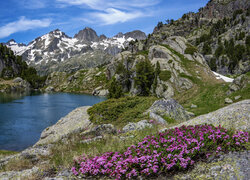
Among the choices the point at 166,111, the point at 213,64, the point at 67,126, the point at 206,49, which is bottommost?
the point at 67,126

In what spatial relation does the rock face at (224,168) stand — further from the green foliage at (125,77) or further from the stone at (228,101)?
the green foliage at (125,77)

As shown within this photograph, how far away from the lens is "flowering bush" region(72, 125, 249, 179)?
6.80m

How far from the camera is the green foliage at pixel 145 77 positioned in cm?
7294

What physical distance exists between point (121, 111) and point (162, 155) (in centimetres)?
1699

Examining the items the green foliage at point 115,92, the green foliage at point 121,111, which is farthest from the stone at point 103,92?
the green foliage at point 121,111

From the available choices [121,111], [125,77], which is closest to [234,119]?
[121,111]

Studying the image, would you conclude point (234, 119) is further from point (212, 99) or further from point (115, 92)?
point (115, 92)

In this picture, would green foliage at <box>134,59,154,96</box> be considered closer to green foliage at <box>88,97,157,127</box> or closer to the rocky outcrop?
the rocky outcrop

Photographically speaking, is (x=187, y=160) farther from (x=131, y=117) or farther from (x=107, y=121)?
(x=107, y=121)

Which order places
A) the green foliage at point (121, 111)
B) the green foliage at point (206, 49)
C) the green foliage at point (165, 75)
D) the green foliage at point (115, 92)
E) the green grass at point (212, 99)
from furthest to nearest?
the green foliage at point (206, 49) → the green foliage at point (165, 75) → the green foliage at point (115, 92) → the green grass at point (212, 99) → the green foliage at point (121, 111)

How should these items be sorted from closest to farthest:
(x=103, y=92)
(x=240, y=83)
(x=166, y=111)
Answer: (x=166, y=111)
(x=240, y=83)
(x=103, y=92)

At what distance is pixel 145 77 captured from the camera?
239 ft

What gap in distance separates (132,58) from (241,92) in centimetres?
8570

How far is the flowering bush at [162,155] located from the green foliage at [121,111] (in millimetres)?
12073
